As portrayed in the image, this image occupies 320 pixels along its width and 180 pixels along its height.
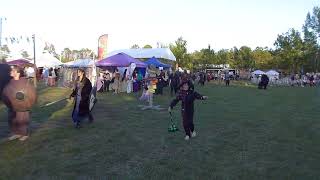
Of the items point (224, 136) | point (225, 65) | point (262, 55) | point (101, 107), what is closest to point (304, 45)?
Answer: point (262, 55)

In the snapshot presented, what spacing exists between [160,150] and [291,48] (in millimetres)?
72863

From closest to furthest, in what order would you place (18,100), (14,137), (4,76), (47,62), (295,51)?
(18,100)
(14,137)
(4,76)
(47,62)
(295,51)

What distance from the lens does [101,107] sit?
18.8 meters

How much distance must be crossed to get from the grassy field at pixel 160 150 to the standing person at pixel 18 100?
0.37 meters

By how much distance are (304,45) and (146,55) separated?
38227 mm

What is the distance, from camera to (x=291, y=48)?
257 feet

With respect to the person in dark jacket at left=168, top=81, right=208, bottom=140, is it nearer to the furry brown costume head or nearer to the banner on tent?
the furry brown costume head

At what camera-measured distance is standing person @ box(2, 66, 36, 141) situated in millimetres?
10203

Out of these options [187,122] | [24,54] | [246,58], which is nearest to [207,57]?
[246,58]

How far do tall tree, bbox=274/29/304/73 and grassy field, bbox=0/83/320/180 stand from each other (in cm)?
6563

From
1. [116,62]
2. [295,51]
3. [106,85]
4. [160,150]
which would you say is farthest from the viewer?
[295,51]

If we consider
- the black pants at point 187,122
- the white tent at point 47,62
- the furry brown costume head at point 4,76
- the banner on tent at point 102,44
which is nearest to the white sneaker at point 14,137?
the furry brown costume head at point 4,76

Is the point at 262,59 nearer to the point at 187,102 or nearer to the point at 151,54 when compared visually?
the point at 151,54

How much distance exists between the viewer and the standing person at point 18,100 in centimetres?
1020
